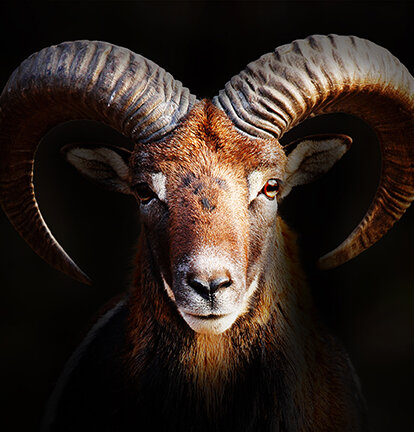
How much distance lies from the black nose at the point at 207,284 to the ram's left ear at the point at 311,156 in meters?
0.83

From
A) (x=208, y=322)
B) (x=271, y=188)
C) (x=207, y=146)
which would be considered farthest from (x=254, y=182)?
(x=208, y=322)

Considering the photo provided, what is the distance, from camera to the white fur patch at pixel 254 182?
2.73 meters

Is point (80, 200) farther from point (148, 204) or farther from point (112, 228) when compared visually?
point (148, 204)

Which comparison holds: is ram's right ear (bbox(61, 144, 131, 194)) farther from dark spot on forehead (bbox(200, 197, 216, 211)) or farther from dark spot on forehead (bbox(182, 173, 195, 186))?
dark spot on forehead (bbox(200, 197, 216, 211))

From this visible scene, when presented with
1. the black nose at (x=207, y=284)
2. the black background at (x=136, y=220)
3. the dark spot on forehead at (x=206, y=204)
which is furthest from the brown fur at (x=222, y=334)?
the black background at (x=136, y=220)

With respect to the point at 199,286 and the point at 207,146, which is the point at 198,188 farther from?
the point at 199,286

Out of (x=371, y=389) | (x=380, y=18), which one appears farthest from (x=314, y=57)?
(x=371, y=389)

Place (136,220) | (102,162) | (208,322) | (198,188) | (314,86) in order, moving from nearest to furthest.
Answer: (208,322)
(198,188)
(314,86)
(102,162)
(136,220)

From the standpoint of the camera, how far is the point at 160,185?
2.74 metres

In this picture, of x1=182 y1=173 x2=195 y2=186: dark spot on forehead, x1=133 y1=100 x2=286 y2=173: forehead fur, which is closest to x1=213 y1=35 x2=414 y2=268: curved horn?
x1=133 y1=100 x2=286 y2=173: forehead fur

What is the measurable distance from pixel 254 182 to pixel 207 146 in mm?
270

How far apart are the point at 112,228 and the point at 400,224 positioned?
2.64 metres

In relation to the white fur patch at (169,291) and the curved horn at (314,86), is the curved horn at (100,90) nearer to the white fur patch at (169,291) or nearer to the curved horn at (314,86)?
the curved horn at (314,86)

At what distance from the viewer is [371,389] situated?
226 inches
